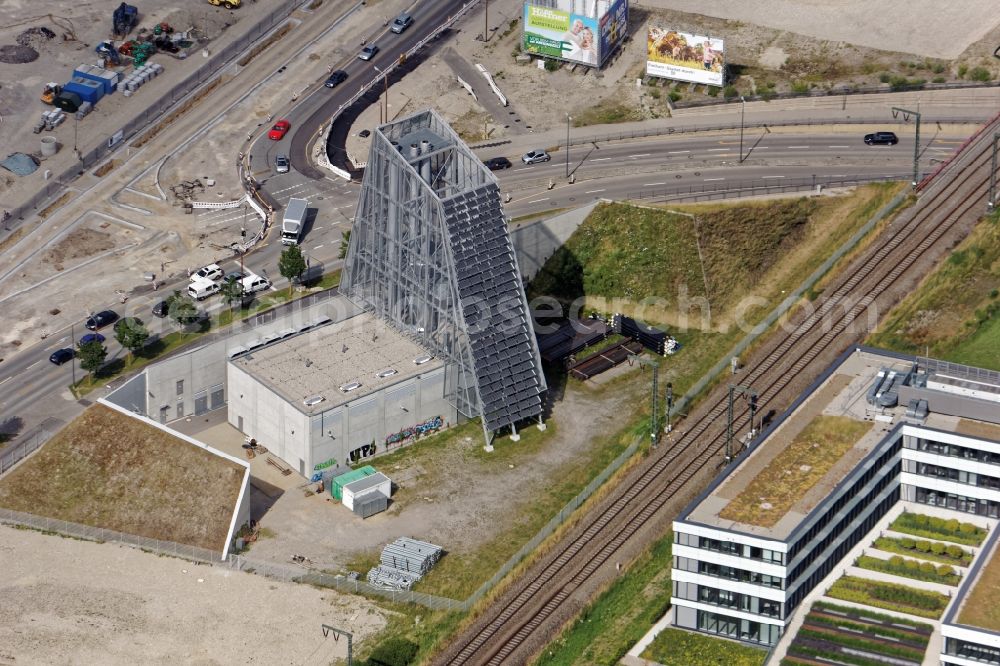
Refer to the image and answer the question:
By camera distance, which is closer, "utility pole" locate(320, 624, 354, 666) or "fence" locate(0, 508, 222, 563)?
"utility pole" locate(320, 624, 354, 666)

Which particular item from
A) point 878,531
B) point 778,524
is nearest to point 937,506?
point 878,531

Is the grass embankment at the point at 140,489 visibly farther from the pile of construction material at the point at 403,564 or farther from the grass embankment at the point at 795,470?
the grass embankment at the point at 795,470

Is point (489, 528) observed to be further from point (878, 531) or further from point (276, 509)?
point (878, 531)

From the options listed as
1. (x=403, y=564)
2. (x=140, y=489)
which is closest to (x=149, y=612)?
(x=140, y=489)

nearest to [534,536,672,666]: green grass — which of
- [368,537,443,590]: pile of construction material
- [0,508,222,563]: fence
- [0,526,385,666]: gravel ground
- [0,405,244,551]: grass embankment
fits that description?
[368,537,443,590]: pile of construction material

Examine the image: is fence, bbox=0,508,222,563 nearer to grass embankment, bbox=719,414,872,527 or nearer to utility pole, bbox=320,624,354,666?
utility pole, bbox=320,624,354,666

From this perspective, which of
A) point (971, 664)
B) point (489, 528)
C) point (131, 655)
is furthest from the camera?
point (489, 528)
